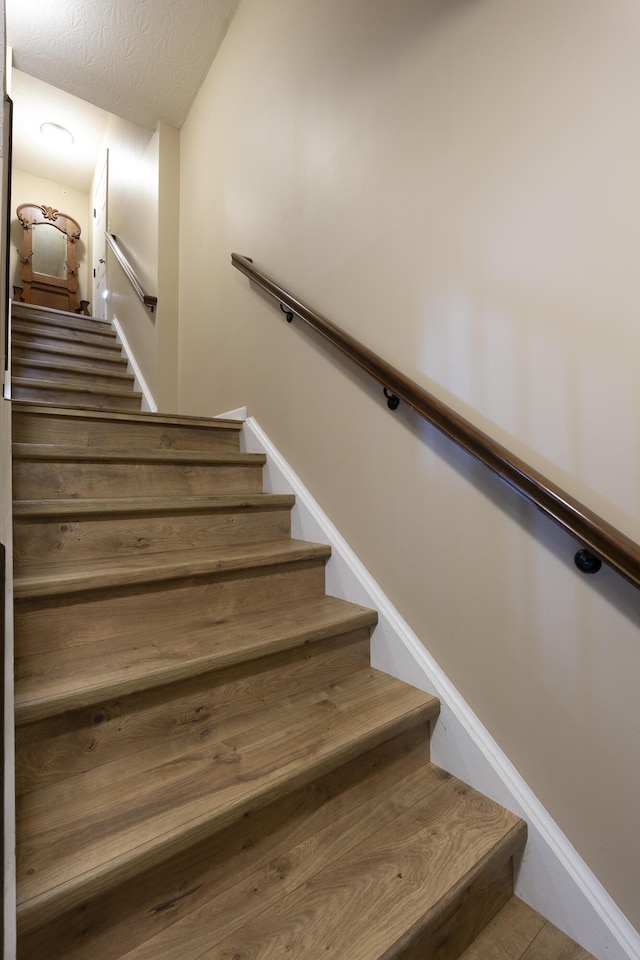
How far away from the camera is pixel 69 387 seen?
7.93 ft

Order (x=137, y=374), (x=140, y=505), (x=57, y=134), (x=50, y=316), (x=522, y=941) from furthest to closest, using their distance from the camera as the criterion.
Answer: (x=57, y=134), (x=50, y=316), (x=137, y=374), (x=140, y=505), (x=522, y=941)

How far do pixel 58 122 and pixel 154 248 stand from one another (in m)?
2.70

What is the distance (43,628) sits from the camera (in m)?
1.02

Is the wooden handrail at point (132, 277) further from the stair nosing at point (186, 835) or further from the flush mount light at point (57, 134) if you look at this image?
the stair nosing at point (186, 835)

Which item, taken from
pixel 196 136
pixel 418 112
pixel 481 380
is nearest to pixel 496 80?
pixel 418 112

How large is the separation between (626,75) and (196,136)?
9.41ft

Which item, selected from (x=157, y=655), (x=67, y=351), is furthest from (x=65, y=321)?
(x=157, y=655)

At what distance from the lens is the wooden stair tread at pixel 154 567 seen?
3.38ft

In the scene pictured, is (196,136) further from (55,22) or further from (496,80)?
(496,80)

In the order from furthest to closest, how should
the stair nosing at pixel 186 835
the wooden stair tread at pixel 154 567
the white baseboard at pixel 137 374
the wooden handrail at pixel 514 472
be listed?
the white baseboard at pixel 137 374 → the wooden stair tread at pixel 154 567 → the wooden handrail at pixel 514 472 → the stair nosing at pixel 186 835

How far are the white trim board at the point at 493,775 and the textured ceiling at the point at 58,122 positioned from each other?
4852 millimetres

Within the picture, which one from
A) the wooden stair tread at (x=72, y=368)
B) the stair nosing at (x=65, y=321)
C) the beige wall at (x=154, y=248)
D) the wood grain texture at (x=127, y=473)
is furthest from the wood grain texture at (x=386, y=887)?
the stair nosing at (x=65, y=321)

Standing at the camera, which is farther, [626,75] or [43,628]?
[43,628]

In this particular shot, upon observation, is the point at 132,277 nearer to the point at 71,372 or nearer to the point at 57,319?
the point at 57,319
